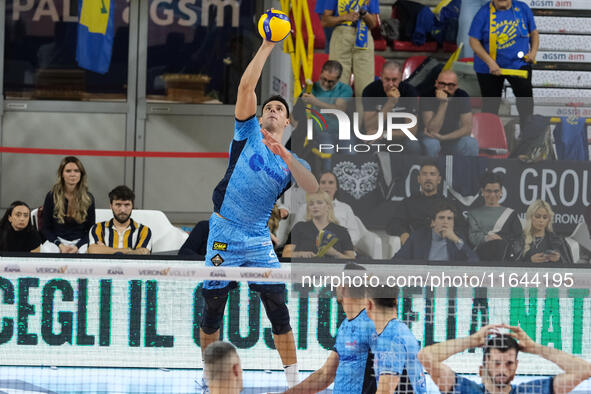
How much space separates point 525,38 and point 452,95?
4.81 ft

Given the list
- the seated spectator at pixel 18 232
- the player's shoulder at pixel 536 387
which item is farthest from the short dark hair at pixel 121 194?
the player's shoulder at pixel 536 387

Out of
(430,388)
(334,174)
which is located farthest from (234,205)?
(430,388)

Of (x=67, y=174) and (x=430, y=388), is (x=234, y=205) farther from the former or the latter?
(x=67, y=174)

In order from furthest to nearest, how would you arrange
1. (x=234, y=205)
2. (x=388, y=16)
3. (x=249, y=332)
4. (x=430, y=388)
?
(x=388, y=16) → (x=249, y=332) → (x=234, y=205) → (x=430, y=388)

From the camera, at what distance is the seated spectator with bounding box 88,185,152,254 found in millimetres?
8531

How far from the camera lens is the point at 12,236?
28.3 feet

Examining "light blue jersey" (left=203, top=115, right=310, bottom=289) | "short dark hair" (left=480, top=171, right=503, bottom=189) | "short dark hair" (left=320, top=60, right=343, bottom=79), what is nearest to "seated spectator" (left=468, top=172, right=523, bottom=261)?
"short dark hair" (left=480, top=171, right=503, bottom=189)

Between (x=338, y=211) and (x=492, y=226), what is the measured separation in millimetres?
1188

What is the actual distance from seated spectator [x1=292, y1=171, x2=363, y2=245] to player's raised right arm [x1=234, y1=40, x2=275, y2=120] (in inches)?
52.8

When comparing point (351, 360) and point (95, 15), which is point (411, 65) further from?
point (351, 360)

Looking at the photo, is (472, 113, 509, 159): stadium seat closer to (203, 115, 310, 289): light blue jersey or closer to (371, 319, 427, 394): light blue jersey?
(203, 115, 310, 289): light blue jersey

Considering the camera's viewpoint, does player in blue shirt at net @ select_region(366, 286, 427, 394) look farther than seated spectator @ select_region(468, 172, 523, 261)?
No

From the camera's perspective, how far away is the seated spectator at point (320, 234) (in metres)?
7.64

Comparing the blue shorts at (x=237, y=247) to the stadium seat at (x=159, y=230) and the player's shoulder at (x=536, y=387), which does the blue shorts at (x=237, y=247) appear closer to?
the player's shoulder at (x=536, y=387)
